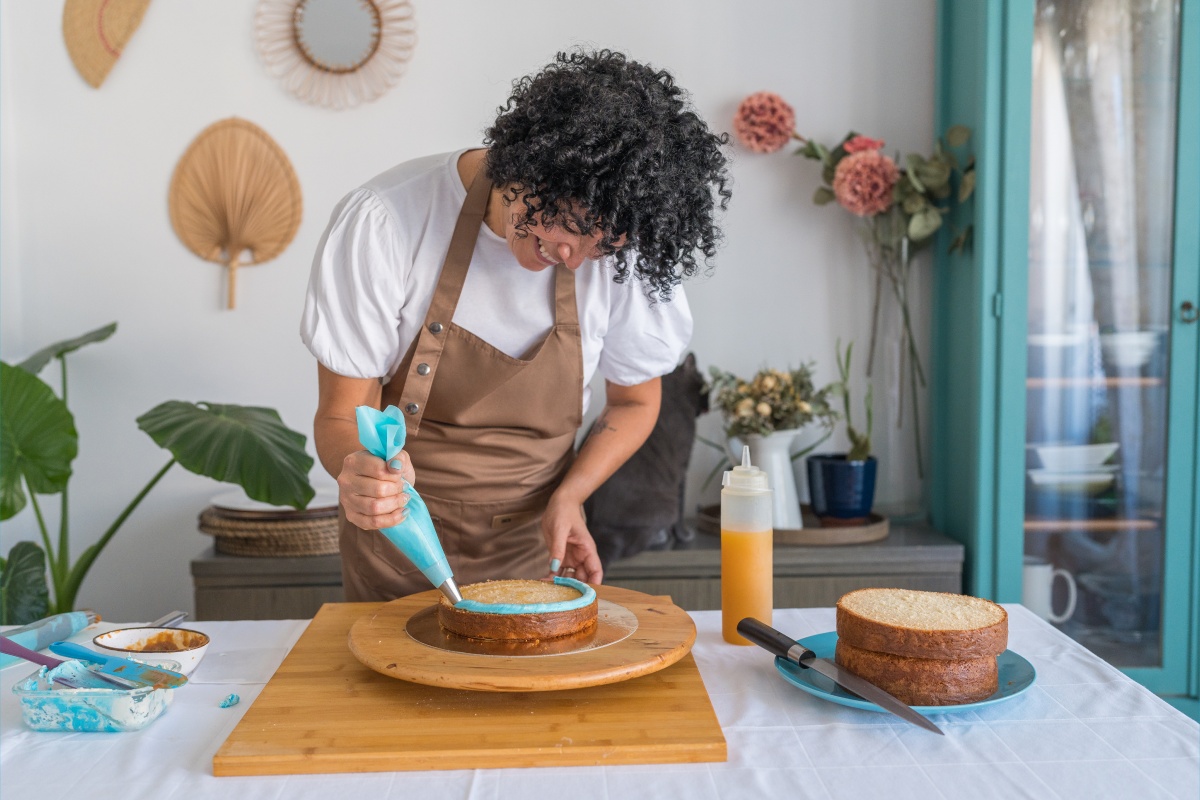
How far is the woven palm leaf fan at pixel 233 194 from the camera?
2777mm

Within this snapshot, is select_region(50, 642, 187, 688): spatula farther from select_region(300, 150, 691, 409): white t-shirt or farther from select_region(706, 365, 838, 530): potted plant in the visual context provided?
select_region(706, 365, 838, 530): potted plant

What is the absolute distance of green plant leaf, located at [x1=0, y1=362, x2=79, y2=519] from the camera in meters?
2.20

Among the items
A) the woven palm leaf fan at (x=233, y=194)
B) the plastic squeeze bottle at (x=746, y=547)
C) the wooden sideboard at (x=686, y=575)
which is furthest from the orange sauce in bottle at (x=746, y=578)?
the woven palm leaf fan at (x=233, y=194)

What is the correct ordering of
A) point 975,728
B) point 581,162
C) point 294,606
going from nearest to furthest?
point 975,728, point 581,162, point 294,606

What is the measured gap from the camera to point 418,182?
152 centimetres

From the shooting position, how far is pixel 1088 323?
2684mm

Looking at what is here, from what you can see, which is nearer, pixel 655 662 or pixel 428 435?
pixel 655 662

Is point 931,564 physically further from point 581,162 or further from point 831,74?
point 581,162

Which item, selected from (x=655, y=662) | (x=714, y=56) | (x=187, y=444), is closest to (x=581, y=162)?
(x=655, y=662)

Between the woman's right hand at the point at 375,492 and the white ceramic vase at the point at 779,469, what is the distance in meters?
1.64

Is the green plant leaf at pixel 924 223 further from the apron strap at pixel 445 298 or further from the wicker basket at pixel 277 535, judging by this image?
the wicker basket at pixel 277 535

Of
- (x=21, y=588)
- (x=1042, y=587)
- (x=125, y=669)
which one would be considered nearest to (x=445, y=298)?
(x=125, y=669)

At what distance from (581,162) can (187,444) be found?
1282 millimetres

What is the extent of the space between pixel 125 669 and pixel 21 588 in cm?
149
